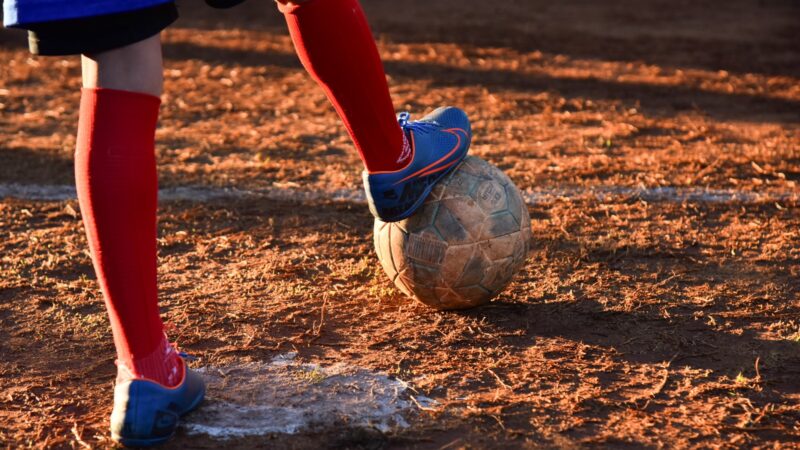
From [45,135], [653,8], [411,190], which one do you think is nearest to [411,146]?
[411,190]

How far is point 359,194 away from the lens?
5.03m

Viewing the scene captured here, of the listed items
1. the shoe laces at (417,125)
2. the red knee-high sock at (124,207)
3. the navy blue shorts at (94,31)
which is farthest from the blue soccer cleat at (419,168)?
the navy blue shorts at (94,31)

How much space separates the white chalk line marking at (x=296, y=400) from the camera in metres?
2.71

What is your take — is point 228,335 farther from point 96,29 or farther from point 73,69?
point 73,69

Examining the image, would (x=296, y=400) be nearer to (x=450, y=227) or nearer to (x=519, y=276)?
(x=450, y=227)

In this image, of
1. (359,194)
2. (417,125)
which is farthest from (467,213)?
(359,194)

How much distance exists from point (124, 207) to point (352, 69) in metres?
0.87

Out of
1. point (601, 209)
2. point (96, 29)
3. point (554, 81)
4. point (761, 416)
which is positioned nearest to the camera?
point (96, 29)

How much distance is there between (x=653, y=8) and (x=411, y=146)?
811cm

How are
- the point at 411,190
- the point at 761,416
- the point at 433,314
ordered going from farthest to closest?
the point at 433,314
the point at 411,190
the point at 761,416

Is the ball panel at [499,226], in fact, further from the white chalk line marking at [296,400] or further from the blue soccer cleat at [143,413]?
the blue soccer cleat at [143,413]

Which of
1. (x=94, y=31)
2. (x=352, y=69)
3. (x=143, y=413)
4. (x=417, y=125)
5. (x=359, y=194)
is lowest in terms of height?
(x=359, y=194)

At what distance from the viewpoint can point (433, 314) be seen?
3520 mm

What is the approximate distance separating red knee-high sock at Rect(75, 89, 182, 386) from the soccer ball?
105 cm
